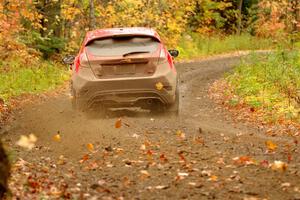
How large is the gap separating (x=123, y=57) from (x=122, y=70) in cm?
26

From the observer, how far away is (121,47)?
35.9 ft

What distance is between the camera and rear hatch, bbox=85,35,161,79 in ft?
35.7

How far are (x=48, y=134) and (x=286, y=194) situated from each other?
17.2 ft

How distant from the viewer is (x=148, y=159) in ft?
26.0

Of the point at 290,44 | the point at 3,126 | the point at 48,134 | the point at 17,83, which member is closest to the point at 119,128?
the point at 48,134

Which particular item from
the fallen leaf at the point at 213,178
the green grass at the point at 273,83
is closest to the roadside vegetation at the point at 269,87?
the green grass at the point at 273,83

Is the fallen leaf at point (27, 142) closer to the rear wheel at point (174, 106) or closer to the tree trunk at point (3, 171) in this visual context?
the tree trunk at point (3, 171)

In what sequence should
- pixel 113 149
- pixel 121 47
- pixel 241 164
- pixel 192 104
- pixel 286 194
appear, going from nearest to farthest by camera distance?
pixel 286 194, pixel 241 164, pixel 113 149, pixel 121 47, pixel 192 104

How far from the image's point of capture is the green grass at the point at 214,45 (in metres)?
32.2

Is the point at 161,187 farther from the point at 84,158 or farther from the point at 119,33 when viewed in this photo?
the point at 119,33

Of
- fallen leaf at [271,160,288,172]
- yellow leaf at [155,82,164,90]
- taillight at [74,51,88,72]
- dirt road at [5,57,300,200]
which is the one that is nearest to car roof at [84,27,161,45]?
taillight at [74,51,88,72]

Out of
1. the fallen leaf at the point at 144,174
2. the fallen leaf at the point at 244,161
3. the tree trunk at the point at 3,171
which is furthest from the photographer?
the fallen leaf at the point at 244,161

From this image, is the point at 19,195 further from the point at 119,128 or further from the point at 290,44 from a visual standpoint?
the point at 290,44

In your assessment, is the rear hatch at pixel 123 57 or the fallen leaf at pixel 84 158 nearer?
the fallen leaf at pixel 84 158
